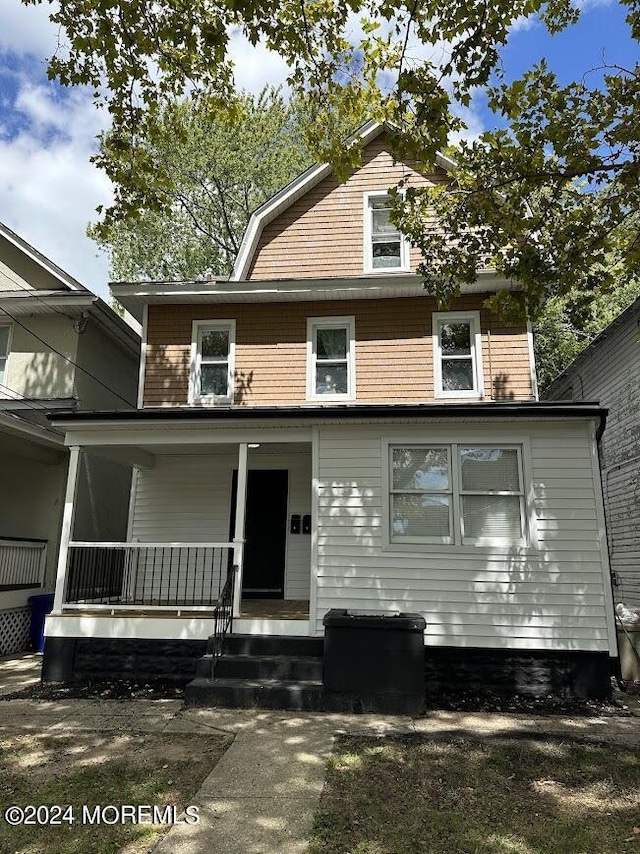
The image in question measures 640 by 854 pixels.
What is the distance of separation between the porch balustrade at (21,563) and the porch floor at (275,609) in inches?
168

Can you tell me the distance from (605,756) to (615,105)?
25.3ft

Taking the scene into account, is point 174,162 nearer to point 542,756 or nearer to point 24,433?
point 24,433

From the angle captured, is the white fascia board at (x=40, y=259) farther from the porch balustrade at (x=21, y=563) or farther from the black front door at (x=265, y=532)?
the black front door at (x=265, y=532)

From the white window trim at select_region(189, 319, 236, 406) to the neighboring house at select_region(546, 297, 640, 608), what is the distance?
7.72 metres

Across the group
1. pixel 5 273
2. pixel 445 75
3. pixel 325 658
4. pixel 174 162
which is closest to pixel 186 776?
pixel 325 658

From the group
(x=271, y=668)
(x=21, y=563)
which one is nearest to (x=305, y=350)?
(x=271, y=668)

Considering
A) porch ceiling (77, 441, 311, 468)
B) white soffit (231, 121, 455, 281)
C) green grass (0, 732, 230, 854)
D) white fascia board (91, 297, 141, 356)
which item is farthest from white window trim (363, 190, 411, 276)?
green grass (0, 732, 230, 854)

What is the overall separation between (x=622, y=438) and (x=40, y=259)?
13.6 metres

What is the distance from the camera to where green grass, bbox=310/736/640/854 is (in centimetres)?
373

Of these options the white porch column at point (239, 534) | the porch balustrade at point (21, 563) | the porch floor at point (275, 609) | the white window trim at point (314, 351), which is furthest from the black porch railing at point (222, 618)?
the porch balustrade at point (21, 563)

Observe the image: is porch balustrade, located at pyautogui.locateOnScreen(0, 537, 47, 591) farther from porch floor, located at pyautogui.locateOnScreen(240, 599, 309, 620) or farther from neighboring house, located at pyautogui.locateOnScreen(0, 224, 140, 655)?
porch floor, located at pyautogui.locateOnScreen(240, 599, 309, 620)

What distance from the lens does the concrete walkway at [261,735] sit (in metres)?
3.84

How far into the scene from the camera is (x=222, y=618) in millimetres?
8086

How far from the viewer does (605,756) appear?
5.25 m
